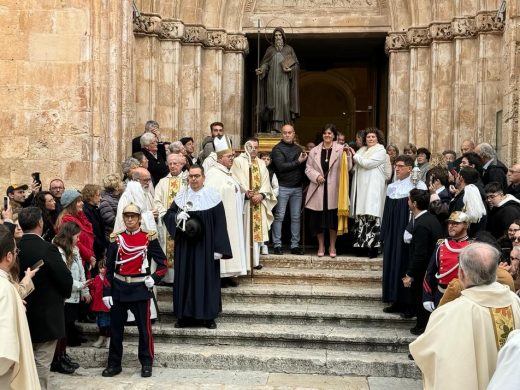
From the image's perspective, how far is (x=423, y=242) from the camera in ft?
22.8

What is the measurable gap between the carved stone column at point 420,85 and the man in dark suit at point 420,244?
5.02 metres

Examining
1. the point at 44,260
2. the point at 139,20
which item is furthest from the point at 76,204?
the point at 139,20

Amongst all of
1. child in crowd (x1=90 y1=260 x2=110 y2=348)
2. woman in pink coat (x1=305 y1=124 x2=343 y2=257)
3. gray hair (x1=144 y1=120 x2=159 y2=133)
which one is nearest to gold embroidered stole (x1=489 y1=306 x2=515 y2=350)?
child in crowd (x1=90 y1=260 x2=110 y2=348)

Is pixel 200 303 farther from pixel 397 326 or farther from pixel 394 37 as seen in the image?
pixel 394 37

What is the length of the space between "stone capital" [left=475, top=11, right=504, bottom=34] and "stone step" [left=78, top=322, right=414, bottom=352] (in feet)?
19.4

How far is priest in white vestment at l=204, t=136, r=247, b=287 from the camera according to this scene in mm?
8234

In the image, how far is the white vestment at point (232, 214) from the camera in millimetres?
8227

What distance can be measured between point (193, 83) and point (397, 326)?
648 centimetres

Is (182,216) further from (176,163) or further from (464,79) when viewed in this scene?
(464,79)

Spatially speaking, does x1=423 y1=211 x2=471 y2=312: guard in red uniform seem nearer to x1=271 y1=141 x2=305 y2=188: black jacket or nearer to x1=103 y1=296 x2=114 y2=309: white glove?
x1=103 y1=296 x2=114 y2=309: white glove

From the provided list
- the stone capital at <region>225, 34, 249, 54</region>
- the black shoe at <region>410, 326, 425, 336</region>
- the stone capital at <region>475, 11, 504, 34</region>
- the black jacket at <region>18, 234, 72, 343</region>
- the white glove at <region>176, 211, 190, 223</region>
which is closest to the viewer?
the black jacket at <region>18, 234, 72, 343</region>

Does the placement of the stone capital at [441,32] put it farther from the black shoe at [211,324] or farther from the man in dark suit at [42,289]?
the man in dark suit at [42,289]

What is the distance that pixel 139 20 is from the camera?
11.7 metres

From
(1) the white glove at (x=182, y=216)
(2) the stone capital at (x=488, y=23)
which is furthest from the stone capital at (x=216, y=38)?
(1) the white glove at (x=182, y=216)
